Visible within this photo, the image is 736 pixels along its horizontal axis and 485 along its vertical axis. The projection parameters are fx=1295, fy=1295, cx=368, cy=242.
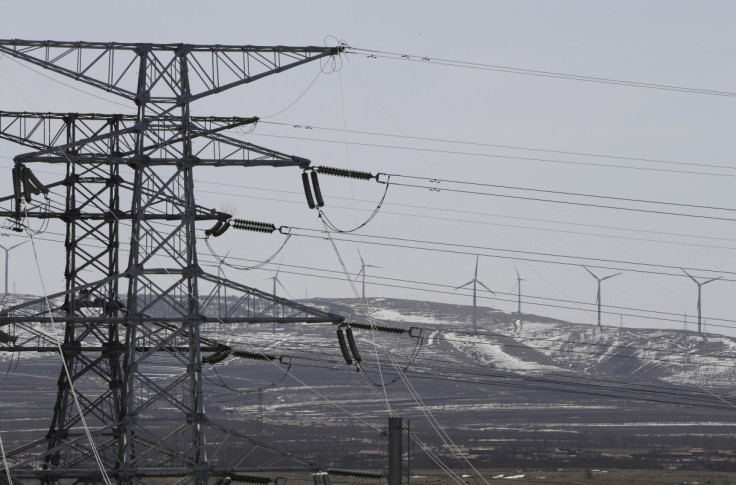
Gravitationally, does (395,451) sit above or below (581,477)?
above

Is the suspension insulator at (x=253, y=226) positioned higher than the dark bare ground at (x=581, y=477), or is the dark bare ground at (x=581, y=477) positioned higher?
the suspension insulator at (x=253, y=226)

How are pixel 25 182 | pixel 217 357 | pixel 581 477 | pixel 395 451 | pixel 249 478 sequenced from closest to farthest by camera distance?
pixel 395 451 → pixel 249 478 → pixel 25 182 → pixel 217 357 → pixel 581 477

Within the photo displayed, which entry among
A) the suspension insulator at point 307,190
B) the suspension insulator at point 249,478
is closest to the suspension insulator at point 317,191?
the suspension insulator at point 307,190

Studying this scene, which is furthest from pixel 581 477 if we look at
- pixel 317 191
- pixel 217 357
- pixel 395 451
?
→ pixel 395 451

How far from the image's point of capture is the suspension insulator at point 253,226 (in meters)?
40.1

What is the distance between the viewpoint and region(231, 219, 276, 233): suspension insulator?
1580 inches

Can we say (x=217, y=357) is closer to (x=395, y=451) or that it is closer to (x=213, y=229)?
(x=213, y=229)

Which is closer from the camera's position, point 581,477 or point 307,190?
point 307,190

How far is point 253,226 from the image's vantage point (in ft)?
132

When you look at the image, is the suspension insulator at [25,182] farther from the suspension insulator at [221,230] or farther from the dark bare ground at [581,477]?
the dark bare ground at [581,477]

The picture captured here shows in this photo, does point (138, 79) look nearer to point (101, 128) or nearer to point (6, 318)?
point (6, 318)

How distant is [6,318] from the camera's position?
34969mm

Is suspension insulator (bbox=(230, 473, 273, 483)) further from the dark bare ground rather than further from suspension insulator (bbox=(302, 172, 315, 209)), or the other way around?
the dark bare ground

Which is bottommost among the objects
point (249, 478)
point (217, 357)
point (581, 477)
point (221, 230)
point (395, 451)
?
point (581, 477)
